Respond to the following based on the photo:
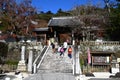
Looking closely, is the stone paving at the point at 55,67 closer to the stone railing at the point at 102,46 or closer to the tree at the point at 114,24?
the stone railing at the point at 102,46

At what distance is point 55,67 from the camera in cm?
2484

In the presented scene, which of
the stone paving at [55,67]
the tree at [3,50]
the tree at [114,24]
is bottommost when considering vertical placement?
the stone paving at [55,67]

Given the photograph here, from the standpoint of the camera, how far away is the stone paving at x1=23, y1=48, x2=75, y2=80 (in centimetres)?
2130

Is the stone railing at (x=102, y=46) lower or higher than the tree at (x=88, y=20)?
lower

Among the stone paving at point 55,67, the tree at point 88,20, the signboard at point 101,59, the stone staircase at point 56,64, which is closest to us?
the stone paving at point 55,67

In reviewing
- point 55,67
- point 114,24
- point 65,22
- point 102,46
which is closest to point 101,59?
point 55,67

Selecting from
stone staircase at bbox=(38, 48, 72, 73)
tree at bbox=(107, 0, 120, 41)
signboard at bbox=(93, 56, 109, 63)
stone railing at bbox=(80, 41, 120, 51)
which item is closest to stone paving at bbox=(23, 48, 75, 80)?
stone staircase at bbox=(38, 48, 72, 73)

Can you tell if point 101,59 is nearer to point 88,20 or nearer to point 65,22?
point 88,20

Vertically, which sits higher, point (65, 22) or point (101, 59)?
point (65, 22)

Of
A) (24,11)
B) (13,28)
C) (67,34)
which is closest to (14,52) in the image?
(13,28)

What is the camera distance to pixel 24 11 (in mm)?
40625

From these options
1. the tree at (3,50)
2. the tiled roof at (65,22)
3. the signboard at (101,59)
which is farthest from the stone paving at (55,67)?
the tiled roof at (65,22)

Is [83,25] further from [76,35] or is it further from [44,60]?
[44,60]

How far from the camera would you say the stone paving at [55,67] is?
21.3 m
